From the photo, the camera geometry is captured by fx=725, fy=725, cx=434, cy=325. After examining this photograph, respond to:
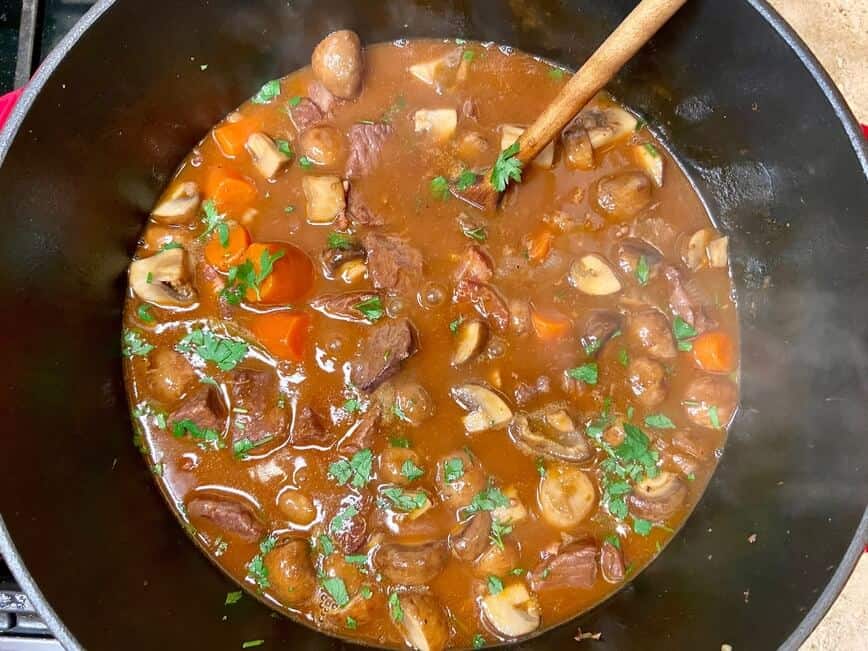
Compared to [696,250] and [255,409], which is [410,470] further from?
[696,250]

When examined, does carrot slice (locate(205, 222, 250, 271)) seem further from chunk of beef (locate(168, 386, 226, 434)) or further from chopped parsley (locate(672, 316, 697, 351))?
chopped parsley (locate(672, 316, 697, 351))

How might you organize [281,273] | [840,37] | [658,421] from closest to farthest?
[281,273]
[658,421]
[840,37]

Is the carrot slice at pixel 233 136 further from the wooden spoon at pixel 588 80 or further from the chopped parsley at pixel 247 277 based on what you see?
the wooden spoon at pixel 588 80

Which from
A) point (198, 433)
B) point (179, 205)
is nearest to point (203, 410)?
point (198, 433)

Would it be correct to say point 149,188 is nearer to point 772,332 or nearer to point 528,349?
point 528,349

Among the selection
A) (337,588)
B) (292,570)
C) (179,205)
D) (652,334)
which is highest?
(179,205)

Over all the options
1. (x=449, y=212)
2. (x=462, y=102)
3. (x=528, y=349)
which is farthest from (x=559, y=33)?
(x=528, y=349)
